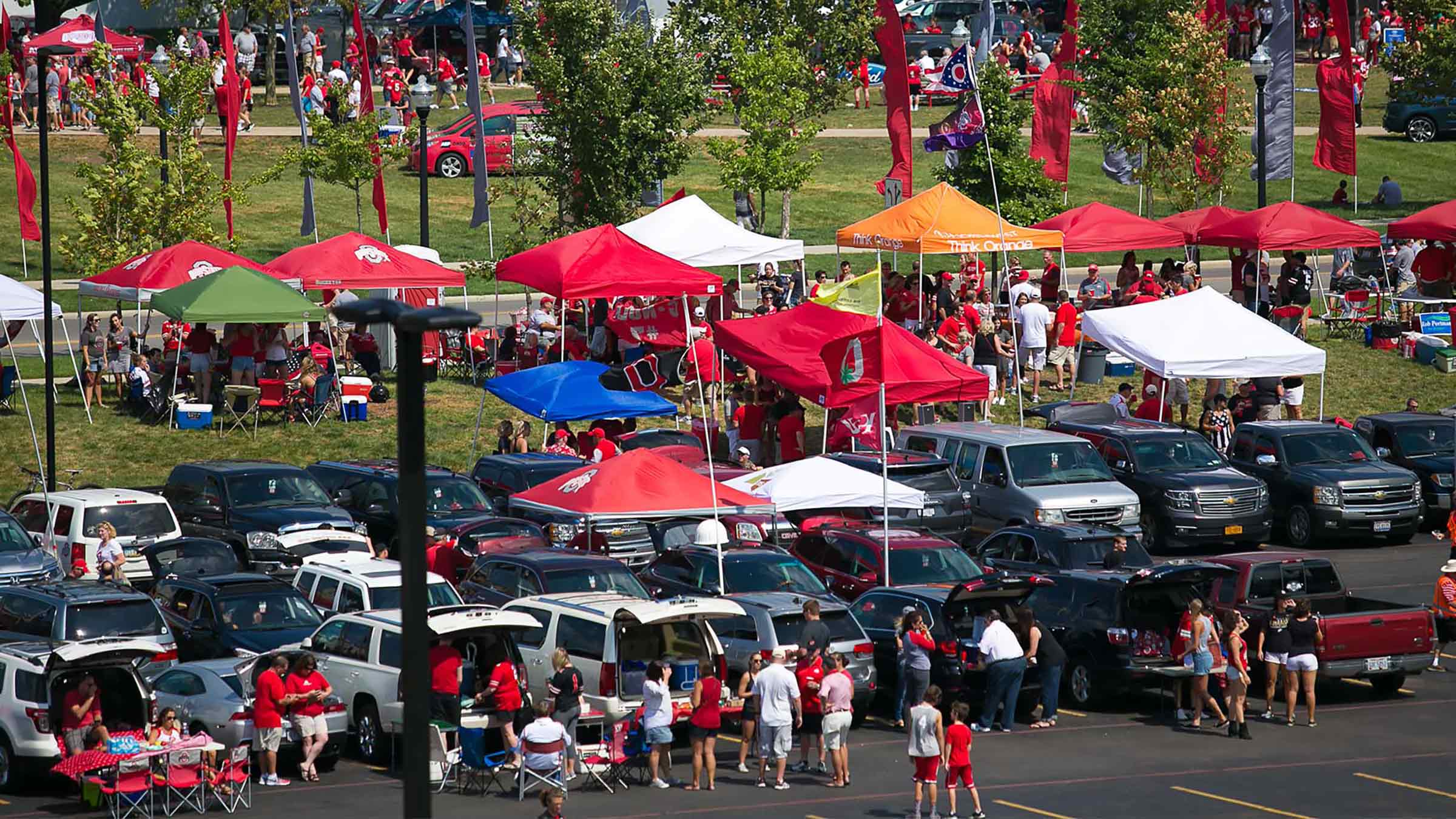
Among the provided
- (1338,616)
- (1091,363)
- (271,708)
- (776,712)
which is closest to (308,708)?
(271,708)

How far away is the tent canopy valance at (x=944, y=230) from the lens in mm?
34094

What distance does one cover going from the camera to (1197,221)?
38.9m

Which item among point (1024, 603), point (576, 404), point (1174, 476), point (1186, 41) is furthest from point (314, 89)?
point (1024, 603)

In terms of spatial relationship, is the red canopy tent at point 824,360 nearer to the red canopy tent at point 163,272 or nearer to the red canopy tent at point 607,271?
the red canopy tent at point 607,271

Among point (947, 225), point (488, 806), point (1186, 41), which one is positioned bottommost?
point (488, 806)

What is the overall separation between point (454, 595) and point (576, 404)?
685 centimetres

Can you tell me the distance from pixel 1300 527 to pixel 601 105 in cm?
1593

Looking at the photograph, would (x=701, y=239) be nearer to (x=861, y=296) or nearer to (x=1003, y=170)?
(x=1003, y=170)

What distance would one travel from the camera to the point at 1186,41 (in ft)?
144

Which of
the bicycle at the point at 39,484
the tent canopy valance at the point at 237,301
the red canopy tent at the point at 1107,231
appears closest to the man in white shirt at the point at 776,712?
the bicycle at the point at 39,484

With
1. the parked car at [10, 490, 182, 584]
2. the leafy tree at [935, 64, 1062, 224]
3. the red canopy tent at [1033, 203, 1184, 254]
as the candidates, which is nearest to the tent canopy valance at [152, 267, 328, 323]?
the parked car at [10, 490, 182, 584]

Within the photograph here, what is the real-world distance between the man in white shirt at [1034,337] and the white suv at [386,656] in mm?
17237

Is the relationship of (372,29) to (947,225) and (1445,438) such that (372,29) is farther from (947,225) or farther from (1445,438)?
(1445,438)

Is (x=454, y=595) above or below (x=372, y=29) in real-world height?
below
